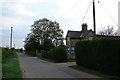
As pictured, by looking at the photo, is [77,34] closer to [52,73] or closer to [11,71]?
[52,73]

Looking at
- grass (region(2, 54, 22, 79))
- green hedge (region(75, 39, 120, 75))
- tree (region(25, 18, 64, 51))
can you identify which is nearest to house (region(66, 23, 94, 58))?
tree (region(25, 18, 64, 51))

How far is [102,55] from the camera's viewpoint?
1581 cm

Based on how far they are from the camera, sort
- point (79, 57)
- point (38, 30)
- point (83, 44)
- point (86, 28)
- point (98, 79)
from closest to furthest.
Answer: point (98, 79), point (83, 44), point (79, 57), point (86, 28), point (38, 30)

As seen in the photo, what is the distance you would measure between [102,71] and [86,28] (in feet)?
129

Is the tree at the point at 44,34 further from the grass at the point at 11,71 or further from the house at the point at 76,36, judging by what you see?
the grass at the point at 11,71

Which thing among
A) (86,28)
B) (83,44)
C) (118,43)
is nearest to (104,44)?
(118,43)

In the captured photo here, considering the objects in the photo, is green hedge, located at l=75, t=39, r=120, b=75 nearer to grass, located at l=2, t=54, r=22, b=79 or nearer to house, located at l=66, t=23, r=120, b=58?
grass, located at l=2, t=54, r=22, b=79

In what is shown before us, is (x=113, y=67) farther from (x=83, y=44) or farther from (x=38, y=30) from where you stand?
(x=38, y=30)

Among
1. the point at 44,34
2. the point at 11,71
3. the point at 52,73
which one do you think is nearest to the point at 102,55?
the point at 52,73

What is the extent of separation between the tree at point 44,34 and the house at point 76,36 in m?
16.3

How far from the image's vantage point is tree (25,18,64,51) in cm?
6919

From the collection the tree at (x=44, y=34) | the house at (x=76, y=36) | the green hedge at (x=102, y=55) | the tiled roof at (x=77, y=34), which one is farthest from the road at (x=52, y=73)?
the tree at (x=44, y=34)

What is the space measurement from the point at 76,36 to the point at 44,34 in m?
20.1

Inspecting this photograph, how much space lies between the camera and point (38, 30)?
69.8 metres
